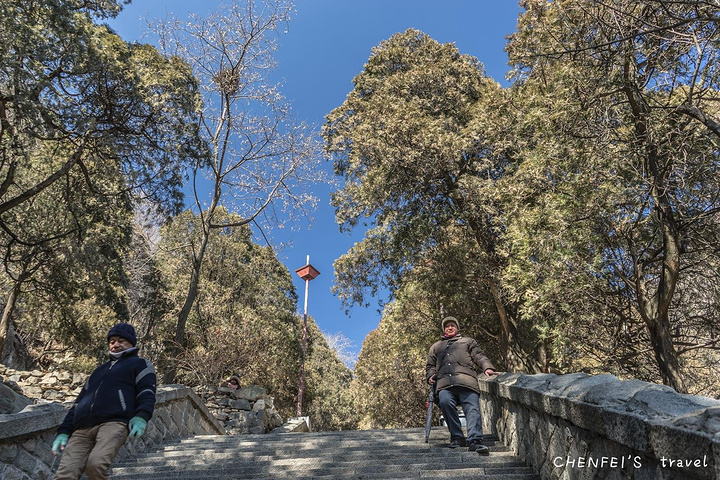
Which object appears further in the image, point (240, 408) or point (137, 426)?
point (240, 408)

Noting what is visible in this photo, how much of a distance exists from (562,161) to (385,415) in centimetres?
1671

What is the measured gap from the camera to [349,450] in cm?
492

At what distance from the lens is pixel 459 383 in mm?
4691

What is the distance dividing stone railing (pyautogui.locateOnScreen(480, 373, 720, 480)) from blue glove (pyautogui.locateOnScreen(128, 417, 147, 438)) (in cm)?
301

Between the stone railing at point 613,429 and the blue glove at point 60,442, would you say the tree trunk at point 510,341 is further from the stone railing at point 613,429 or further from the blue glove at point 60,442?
the blue glove at point 60,442

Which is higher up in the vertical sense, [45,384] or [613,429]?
[45,384]

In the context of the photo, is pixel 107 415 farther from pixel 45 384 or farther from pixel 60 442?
pixel 45 384

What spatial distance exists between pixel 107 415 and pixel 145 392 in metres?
0.29

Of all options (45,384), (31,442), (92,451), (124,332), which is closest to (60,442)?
(92,451)

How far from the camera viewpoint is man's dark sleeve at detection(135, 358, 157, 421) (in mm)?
3299

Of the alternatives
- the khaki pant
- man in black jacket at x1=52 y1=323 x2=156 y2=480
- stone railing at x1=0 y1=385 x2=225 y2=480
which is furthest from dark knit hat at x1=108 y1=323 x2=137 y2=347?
stone railing at x1=0 y1=385 x2=225 y2=480

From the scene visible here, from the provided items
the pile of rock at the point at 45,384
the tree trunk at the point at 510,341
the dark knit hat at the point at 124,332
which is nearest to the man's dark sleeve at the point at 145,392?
the dark knit hat at the point at 124,332

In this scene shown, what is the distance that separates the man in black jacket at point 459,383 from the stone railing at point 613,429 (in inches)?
17.8

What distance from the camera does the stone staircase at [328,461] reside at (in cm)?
373
